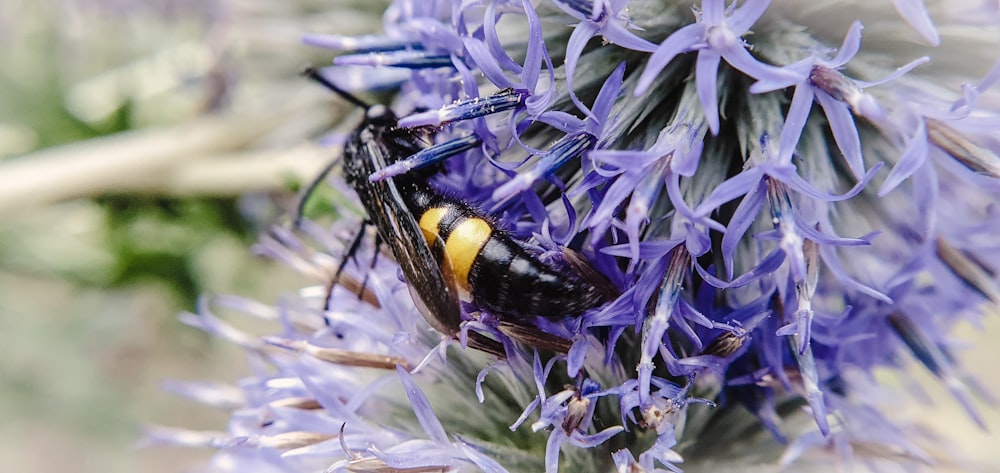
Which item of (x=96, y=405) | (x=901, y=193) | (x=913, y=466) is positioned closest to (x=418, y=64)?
(x=901, y=193)

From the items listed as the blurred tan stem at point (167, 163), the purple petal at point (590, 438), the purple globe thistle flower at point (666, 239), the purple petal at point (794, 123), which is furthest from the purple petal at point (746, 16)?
the blurred tan stem at point (167, 163)

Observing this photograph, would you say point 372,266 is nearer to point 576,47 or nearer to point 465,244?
point 465,244

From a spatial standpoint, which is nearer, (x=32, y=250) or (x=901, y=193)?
(x=901, y=193)

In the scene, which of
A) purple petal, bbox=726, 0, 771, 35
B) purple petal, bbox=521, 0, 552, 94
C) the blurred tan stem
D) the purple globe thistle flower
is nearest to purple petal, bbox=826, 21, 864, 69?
the purple globe thistle flower

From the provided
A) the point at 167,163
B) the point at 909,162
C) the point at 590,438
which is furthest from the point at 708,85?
the point at 167,163

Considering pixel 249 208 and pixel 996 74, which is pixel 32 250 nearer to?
pixel 249 208

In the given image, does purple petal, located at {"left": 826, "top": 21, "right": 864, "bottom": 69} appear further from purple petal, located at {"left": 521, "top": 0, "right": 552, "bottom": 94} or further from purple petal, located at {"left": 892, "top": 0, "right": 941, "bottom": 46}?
purple petal, located at {"left": 521, "top": 0, "right": 552, "bottom": 94}
